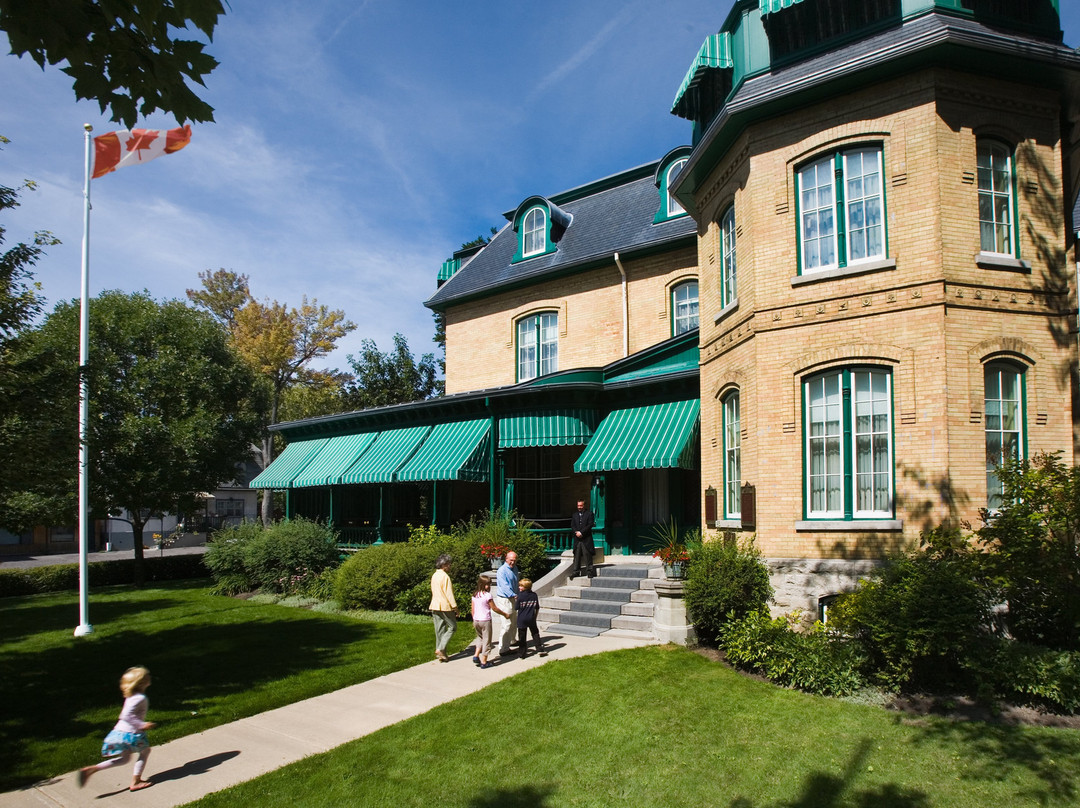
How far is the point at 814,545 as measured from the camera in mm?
10594

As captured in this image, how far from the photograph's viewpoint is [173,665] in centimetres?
1206

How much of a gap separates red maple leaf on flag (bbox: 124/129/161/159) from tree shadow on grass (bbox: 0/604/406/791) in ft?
35.5

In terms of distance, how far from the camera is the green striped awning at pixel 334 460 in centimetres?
2211

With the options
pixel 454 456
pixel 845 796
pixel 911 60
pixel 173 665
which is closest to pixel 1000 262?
pixel 911 60

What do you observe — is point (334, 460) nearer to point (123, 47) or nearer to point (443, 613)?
point (443, 613)

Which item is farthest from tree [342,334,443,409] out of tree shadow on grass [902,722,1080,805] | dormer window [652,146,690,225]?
tree shadow on grass [902,722,1080,805]

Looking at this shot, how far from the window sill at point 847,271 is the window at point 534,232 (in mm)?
13059

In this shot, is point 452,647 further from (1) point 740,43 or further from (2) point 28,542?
(2) point 28,542

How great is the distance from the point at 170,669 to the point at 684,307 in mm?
14195

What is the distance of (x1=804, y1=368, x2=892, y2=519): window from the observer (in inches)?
407

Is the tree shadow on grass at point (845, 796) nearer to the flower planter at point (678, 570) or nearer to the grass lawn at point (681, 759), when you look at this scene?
the grass lawn at point (681, 759)

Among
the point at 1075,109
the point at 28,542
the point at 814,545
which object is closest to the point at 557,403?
the point at 814,545

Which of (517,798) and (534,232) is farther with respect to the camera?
(534,232)

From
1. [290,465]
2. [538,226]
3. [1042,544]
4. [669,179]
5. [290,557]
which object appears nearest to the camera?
[1042,544]
